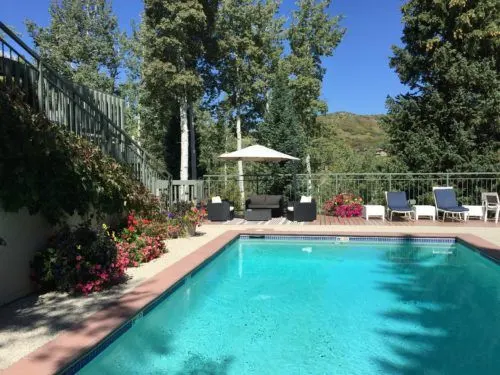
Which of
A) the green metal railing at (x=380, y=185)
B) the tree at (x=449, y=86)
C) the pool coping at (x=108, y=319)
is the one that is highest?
the tree at (x=449, y=86)

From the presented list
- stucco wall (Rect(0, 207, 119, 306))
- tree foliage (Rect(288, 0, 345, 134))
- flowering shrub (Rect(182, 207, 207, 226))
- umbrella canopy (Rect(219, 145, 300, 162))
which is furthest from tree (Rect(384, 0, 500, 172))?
stucco wall (Rect(0, 207, 119, 306))

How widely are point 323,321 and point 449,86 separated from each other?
12.6m

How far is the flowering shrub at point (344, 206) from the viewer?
43.5 ft

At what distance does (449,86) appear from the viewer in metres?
14.8

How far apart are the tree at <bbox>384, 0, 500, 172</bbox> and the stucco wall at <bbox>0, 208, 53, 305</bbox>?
514 inches

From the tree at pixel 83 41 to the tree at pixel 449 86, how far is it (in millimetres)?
21008

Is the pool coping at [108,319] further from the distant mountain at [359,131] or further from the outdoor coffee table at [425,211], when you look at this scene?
the distant mountain at [359,131]

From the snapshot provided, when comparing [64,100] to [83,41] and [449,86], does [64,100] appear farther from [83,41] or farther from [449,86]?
[83,41]

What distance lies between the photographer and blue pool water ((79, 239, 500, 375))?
12.7 feet

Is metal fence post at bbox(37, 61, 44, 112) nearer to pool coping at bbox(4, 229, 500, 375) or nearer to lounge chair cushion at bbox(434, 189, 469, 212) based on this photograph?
pool coping at bbox(4, 229, 500, 375)

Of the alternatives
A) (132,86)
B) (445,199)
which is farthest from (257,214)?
(132,86)

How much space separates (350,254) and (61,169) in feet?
19.3

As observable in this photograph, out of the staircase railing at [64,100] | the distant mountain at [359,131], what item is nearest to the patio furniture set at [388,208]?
the staircase railing at [64,100]

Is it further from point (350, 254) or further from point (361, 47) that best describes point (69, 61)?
point (350, 254)
